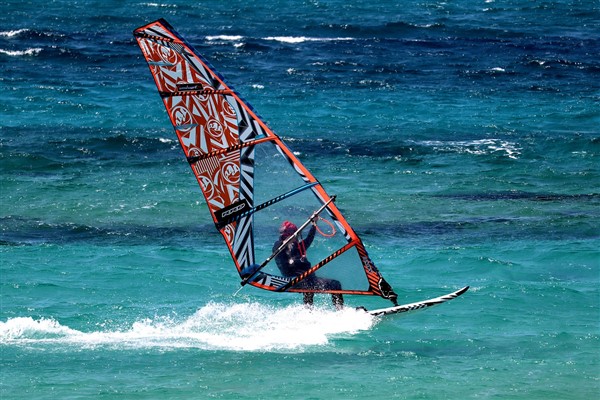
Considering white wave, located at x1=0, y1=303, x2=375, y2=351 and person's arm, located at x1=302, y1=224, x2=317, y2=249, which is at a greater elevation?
person's arm, located at x1=302, y1=224, x2=317, y2=249

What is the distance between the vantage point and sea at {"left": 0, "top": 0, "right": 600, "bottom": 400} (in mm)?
16406

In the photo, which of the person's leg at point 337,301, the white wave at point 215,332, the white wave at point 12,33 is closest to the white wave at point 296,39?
the white wave at point 12,33

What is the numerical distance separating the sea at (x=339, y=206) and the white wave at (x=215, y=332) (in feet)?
0.16

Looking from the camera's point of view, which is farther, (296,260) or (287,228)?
(296,260)

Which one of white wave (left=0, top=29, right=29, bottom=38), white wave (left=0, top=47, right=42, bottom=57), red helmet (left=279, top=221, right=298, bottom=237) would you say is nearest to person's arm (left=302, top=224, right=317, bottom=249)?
red helmet (left=279, top=221, right=298, bottom=237)

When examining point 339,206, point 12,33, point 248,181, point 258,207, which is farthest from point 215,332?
point 12,33

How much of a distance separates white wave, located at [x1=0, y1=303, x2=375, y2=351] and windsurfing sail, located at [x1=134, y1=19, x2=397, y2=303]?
0.85 m

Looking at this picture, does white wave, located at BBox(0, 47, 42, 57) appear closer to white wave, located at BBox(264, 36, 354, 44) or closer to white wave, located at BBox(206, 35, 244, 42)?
white wave, located at BBox(206, 35, 244, 42)

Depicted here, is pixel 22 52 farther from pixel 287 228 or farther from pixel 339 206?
pixel 287 228

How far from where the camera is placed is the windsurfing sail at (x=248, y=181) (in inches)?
643

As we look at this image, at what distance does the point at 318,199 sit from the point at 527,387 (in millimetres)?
4193

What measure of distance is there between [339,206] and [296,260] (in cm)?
996

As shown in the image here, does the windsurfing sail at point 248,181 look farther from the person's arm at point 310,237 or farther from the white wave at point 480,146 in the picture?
the white wave at point 480,146

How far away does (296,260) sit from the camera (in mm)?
17094
